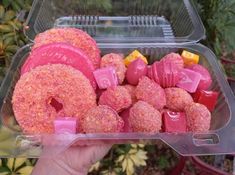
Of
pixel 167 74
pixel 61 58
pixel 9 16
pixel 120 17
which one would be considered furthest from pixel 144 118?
pixel 9 16

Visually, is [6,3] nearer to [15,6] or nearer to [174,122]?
[15,6]

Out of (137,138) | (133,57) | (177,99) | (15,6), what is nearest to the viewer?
(137,138)

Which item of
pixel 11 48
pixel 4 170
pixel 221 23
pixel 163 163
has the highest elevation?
pixel 221 23

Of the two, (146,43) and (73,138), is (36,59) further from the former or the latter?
(146,43)

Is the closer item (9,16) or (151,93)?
(151,93)

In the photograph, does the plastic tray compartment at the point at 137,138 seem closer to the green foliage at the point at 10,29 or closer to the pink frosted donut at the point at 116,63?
the pink frosted donut at the point at 116,63

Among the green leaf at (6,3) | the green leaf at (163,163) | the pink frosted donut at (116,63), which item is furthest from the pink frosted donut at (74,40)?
the green leaf at (163,163)

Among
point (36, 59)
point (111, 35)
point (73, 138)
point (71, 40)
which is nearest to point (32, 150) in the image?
point (73, 138)
